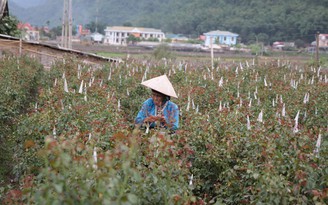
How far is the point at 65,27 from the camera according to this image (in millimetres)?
25719

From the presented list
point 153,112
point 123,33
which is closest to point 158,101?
point 153,112

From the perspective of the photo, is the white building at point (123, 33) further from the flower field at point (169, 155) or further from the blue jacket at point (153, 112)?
the blue jacket at point (153, 112)

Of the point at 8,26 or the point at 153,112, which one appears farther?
the point at 8,26

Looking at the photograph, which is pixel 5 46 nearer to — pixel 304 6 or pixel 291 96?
pixel 291 96

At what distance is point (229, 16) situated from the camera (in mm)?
80250

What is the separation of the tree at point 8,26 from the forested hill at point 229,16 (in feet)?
128

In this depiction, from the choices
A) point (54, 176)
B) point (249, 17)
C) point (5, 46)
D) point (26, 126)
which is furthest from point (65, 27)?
point (249, 17)

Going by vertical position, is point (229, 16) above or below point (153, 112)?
above

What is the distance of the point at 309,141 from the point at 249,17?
71.0 meters

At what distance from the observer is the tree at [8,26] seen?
2399cm

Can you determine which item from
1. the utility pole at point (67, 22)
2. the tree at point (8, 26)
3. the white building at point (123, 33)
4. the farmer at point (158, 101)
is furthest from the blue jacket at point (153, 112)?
the white building at point (123, 33)

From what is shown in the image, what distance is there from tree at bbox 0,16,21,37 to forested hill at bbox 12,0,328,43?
39104 millimetres

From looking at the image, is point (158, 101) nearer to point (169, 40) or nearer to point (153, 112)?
point (153, 112)

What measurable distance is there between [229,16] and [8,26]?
59567 millimetres
